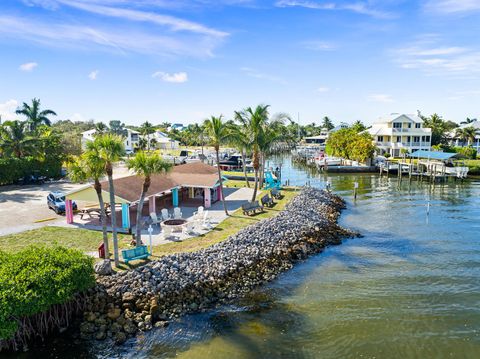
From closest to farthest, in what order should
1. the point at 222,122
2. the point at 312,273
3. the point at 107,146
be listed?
1. the point at 107,146
2. the point at 312,273
3. the point at 222,122

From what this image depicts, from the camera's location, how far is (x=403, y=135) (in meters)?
73.5

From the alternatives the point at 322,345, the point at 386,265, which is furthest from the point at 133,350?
the point at 386,265

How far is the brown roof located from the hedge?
18004 millimetres

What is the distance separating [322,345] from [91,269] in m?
9.34

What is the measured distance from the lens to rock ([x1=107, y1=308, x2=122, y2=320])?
1459 centimetres

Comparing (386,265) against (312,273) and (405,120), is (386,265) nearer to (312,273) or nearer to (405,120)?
(312,273)

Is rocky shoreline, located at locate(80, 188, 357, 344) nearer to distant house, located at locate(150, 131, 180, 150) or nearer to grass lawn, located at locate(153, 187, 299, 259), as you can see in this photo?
grass lawn, located at locate(153, 187, 299, 259)

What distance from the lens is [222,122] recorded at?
26.3 metres

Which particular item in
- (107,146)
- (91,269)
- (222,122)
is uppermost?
(222,122)

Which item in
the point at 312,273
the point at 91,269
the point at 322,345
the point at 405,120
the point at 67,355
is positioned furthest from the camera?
the point at 405,120

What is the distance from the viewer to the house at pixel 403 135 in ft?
241

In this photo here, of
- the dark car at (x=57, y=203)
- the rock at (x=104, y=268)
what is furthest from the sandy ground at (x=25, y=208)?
the rock at (x=104, y=268)

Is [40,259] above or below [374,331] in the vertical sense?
above

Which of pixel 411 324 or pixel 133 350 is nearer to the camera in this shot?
pixel 133 350
